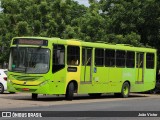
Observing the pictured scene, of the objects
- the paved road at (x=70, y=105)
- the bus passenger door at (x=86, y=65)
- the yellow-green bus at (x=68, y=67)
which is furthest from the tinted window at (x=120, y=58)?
the paved road at (x=70, y=105)

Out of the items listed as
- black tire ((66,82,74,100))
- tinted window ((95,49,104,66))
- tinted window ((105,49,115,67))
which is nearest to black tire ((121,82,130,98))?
tinted window ((105,49,115,67))

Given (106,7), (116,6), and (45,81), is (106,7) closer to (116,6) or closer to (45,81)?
(116,6)

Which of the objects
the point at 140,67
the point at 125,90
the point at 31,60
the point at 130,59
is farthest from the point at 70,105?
the point at 140,67

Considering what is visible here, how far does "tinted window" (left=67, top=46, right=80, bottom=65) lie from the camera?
23359 mm

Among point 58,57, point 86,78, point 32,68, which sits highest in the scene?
point 58,57

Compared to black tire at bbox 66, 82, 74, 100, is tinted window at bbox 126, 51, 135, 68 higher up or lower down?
higher up

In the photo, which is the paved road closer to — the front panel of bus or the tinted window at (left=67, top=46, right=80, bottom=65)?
the front panel of bus

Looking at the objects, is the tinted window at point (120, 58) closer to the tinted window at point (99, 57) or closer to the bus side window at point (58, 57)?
the tinted window at point (99, 57)

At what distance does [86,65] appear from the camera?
24.7 metres

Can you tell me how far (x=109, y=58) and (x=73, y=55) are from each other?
351cm

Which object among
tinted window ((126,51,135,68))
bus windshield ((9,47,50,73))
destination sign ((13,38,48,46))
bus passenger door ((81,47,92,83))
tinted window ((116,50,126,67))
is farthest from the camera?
tinted window ((126,51,135,68))

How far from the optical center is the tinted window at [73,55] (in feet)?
76.6

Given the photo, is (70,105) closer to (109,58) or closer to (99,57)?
(99,57)

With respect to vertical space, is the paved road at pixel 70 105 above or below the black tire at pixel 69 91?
below
